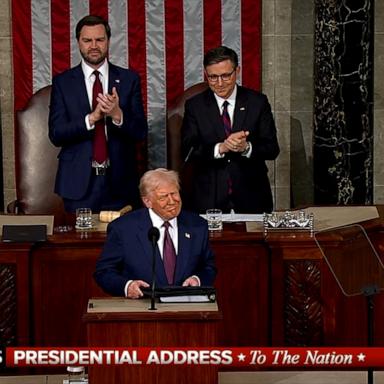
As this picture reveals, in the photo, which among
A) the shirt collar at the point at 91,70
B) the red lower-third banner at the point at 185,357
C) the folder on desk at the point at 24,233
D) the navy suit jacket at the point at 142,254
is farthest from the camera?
the shirt collar at the point at 91,70

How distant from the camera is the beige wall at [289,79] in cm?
1000

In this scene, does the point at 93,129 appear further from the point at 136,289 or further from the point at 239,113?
the point at 136,289

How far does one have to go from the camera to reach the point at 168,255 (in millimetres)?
6352

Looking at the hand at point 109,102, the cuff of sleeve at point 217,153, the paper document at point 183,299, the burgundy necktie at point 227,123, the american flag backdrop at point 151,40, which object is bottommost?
the paper document at point 183,299

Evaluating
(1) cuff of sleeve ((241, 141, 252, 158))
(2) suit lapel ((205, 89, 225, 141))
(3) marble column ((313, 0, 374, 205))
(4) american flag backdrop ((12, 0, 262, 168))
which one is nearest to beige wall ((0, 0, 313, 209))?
(4) american flag backdrop ((12, 0, 262, 168))

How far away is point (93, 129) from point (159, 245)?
1.79m

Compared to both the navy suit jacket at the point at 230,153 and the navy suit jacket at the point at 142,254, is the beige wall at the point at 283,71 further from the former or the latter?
the navy suit jacket at the point at 142,254

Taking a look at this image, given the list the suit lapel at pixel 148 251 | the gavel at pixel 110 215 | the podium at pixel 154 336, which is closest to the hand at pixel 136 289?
the suit lapel at pixel 148 251

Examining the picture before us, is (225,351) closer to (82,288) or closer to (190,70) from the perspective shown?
(82,288)

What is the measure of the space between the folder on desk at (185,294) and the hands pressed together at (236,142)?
2.04 metres

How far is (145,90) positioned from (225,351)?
5468 millimetres

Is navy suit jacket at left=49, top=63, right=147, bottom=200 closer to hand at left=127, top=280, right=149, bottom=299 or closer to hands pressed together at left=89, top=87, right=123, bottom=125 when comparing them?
hands pressed together at left=89, top=87, right=123, bottom=125

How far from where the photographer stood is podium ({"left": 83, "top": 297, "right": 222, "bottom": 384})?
547cm

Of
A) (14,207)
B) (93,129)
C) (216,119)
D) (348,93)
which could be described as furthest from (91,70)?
(348,93)
